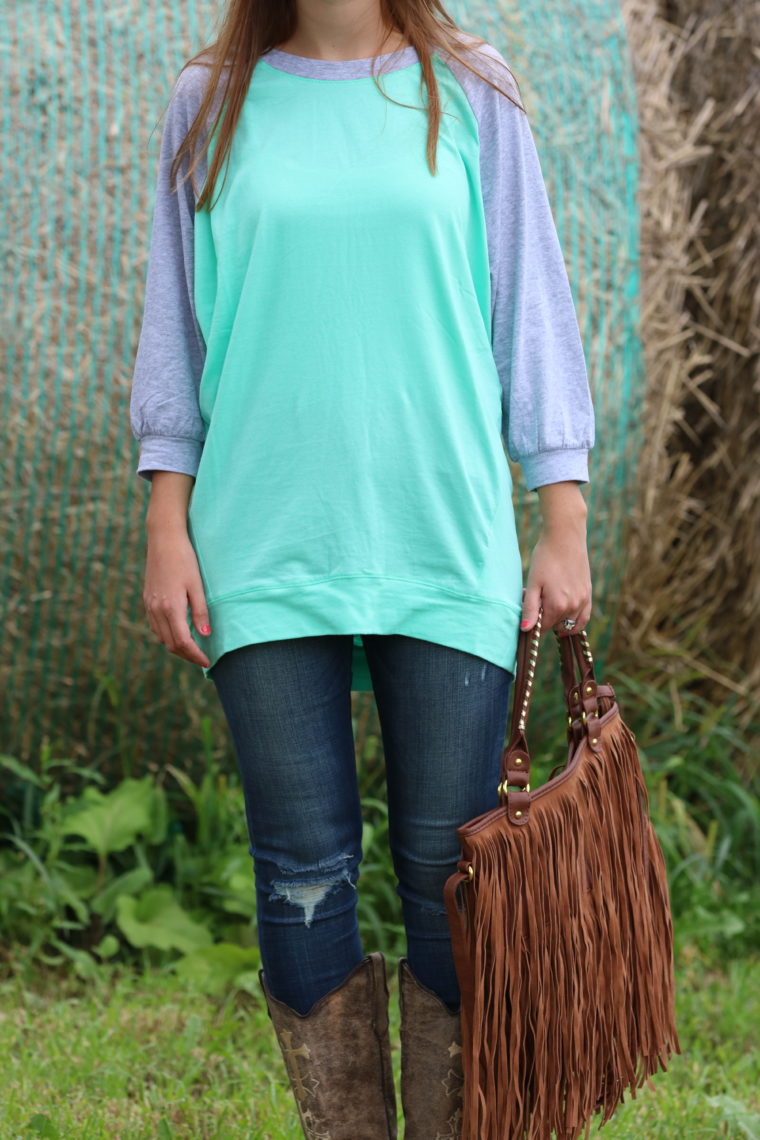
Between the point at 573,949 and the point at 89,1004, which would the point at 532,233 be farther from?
the point at 89,1004

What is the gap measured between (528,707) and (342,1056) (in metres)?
0.43

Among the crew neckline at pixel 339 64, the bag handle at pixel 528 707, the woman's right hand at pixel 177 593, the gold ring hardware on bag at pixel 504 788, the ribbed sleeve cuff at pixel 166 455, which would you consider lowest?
the gold ring hardware on bag at pixel 504 788

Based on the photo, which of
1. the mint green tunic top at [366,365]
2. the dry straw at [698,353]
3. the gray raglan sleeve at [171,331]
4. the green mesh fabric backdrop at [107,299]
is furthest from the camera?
the dry straw at [698,353]

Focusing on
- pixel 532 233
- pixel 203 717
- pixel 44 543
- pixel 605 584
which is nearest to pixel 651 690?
pixel 605 584

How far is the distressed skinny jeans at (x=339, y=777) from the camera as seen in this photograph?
4.48 feet

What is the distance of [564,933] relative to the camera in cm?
142

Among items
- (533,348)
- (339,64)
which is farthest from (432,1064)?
(339,64)

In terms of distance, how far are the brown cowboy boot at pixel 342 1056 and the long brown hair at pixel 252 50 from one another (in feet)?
2.79

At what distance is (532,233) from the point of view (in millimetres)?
1425

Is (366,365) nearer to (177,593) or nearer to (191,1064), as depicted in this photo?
(177,593)

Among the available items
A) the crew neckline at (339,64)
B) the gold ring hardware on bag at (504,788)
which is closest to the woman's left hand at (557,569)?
the gold ring hardware on bag at (504,788)

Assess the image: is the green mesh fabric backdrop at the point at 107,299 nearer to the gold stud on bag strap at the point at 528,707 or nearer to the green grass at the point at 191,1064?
the green grass at the point at 191,1064

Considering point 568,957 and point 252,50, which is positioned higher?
point 252,50

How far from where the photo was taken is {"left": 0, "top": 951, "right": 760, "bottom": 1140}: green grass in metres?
1.82
